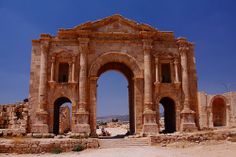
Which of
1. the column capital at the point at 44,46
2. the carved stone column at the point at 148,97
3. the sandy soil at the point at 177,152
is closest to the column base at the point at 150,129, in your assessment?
the carved stone column at the point at 148,97

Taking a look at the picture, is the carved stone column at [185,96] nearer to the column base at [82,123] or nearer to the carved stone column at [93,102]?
the carved stone column at [93,102]

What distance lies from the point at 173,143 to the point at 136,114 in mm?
4799

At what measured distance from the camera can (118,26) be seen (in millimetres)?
22547

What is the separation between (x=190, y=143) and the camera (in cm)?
1697

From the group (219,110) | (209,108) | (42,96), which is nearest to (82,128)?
(42,96)

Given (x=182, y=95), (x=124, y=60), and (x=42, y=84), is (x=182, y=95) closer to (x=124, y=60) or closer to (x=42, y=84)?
(x=124, y=60)

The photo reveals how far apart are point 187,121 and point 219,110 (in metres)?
12.3

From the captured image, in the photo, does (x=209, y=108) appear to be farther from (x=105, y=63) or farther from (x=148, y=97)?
(x=105, y=63)

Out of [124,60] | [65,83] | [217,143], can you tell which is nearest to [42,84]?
[65,83]

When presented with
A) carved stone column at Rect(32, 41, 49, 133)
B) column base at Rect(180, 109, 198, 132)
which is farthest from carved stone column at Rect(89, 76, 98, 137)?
column base at Rect(180, 109, 198, 132)

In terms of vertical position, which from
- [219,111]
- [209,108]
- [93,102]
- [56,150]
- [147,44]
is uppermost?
[147,44]

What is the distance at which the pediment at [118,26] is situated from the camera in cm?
2239

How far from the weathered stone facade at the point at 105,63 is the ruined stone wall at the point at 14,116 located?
0.39m

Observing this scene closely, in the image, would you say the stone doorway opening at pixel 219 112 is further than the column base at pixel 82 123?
Yes
